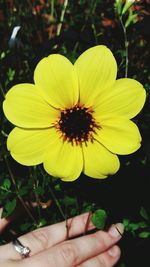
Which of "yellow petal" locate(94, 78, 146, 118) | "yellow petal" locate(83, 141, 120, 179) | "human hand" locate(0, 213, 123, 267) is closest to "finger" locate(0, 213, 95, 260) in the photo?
"human hand" locate(0, 213, 123, 267)

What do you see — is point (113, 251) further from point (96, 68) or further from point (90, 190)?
point (96, 68)

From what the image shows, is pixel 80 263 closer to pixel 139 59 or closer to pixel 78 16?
pixel 139 59

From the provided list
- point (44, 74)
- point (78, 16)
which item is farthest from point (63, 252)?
point (78, 16)

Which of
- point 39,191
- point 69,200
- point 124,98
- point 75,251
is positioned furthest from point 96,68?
point 75,251

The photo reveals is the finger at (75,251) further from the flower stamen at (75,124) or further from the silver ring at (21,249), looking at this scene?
the flower stamen at (75,124)

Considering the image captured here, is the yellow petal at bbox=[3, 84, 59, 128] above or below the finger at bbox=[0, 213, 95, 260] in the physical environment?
above

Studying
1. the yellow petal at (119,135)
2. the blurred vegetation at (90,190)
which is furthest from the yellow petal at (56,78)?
the blurred vegetation at (90,190)

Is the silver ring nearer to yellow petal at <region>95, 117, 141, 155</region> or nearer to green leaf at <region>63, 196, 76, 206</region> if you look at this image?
green leaf at <region>63, 196, 76, 206</region>
